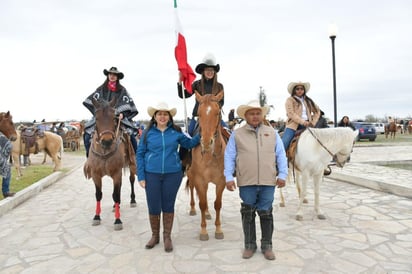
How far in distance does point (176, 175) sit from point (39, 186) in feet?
20.2

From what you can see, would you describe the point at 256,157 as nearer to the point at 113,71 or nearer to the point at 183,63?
the point at 183,63

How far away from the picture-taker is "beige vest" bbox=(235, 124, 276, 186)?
12.7 feet

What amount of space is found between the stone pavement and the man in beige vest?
0.36 metres

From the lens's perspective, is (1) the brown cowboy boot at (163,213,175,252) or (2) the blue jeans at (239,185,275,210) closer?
(2) the blue jeans at (239,185,275,210)

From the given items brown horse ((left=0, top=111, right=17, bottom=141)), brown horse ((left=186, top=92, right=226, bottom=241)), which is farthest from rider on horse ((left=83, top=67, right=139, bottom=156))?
brown horse ((left=0, top=111, right=17, bottom=141))

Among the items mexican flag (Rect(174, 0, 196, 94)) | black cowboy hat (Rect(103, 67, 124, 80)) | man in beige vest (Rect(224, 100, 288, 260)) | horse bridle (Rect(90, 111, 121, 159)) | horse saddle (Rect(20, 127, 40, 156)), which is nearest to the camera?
man in beige vest (Rect(224, 100, 288, 260))

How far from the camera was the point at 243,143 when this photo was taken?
396cm

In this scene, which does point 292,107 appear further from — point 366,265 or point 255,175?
point 366,265

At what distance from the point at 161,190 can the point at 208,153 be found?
87 cm

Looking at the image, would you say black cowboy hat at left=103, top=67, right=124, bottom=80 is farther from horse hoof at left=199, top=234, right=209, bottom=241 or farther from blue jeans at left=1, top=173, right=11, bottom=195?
horse hoof at left=199, top=234, right=209, bottom=241

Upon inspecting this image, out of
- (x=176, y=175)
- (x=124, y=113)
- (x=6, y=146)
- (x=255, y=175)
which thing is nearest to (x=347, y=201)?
(x=255, y=175)

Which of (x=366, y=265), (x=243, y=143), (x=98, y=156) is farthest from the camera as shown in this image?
(x=98, y=156)

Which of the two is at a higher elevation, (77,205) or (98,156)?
(98,156)

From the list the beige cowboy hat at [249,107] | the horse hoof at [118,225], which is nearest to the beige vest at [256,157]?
the beige cowboy hat at [249,107]
